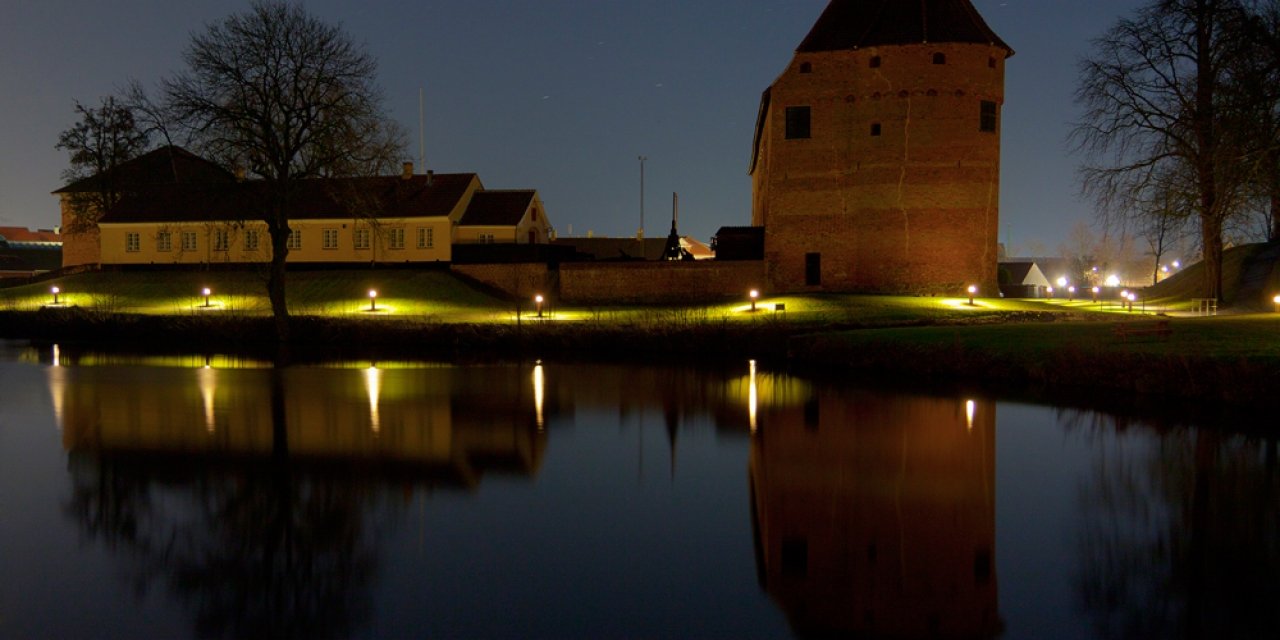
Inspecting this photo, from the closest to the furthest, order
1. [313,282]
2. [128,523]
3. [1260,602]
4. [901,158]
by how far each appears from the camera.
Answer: [1260,602] → [128,523] → [901,158] → [313,282]

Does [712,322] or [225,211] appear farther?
[225,211]

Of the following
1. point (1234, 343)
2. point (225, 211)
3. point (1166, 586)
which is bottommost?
point (1166, 586)

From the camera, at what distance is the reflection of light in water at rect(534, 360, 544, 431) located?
15134 mm

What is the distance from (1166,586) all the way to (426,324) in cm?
2457

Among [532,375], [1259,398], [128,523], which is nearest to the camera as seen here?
[128,523]

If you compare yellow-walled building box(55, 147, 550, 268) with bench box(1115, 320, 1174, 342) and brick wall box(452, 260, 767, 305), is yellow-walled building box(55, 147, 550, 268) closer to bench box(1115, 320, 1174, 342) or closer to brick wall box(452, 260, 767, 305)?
brick wall box(452, 260, 767, 305)

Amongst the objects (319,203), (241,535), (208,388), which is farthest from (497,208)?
(241,535)

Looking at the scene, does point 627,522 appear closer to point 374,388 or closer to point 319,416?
point 319,416

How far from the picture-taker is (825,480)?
10219mm

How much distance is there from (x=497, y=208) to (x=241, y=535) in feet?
123

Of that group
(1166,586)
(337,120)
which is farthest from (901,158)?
(1166,586)

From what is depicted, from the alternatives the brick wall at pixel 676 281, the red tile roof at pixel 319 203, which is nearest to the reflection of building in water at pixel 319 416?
the brick wall at pixel 676 281

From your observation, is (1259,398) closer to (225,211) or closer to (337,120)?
(337,120)

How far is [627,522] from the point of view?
8797 mm
